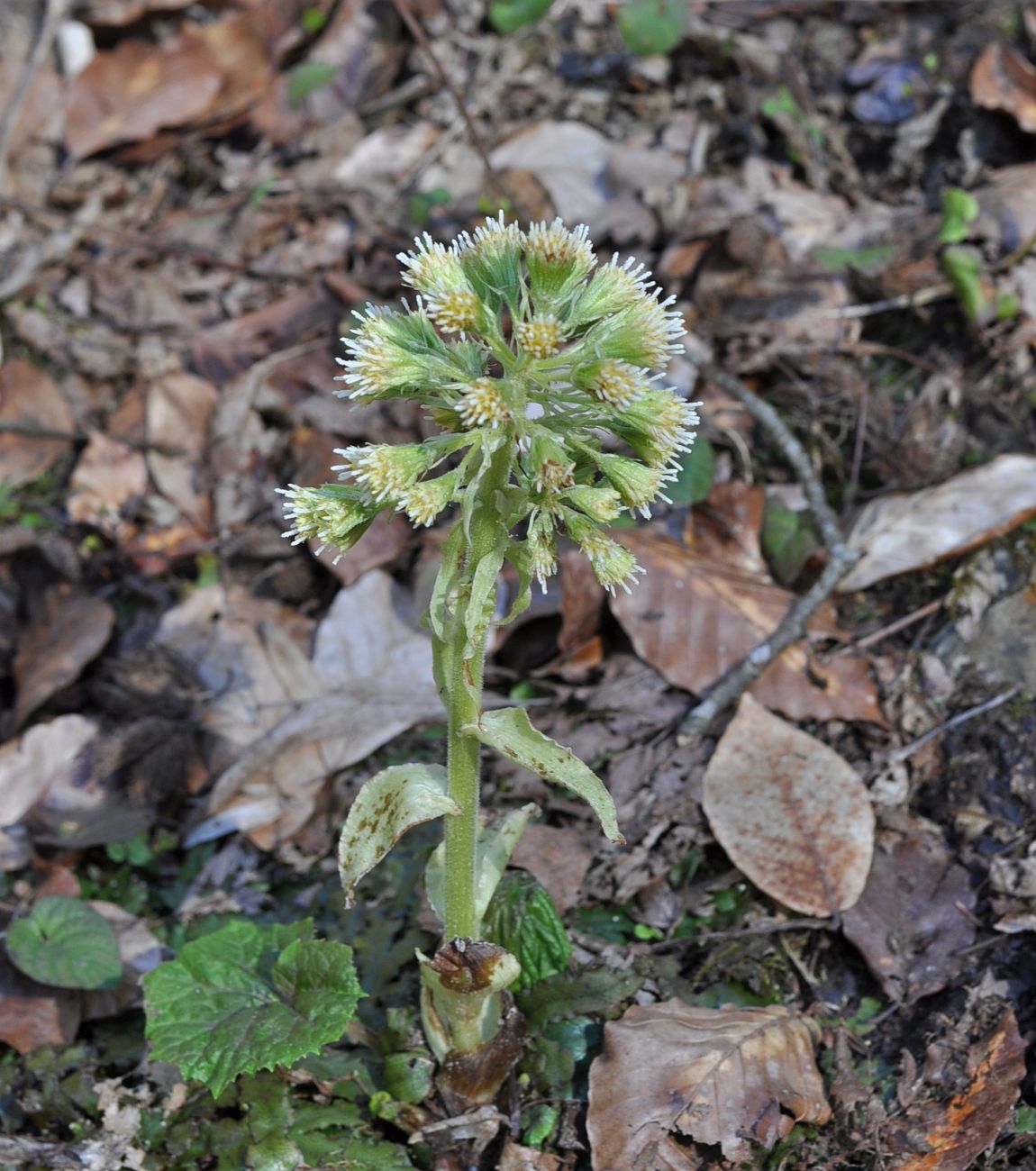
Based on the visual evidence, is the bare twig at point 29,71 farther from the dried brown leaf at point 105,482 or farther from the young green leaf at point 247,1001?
the young green leaf at point 247,1001

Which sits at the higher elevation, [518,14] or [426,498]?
[426,498]

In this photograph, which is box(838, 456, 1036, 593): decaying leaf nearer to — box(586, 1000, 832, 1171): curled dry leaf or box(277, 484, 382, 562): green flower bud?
box(586, 1000, 832, 1171): curled dry leaf

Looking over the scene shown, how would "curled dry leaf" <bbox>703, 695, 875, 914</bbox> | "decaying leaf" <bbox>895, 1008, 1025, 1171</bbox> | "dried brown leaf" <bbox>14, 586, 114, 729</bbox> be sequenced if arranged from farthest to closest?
1. "dried brown leaf" <bbox>14, 586, 114, 729</bbox>
2. "curled dry leaf" <bbox>703, 695, 875, 914</bbox>
3. "decaying leaf" <bbox>895, 1008, 1025, 1171</bbox>

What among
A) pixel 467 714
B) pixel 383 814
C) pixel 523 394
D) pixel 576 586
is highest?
pixel 523 394

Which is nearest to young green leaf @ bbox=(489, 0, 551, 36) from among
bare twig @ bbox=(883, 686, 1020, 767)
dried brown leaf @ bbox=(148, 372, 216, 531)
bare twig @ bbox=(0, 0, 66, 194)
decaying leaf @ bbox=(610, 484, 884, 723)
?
dried brown leaf @ bbox=(148, 372, 216, 531)

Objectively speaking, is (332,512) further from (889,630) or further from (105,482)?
(105,482)

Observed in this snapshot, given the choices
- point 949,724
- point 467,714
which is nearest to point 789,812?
point 949,724

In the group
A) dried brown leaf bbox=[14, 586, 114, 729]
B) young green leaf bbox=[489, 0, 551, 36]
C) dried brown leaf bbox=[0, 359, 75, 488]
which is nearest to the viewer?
dried brown leaf bbox=[14, 586, 114, 729]
